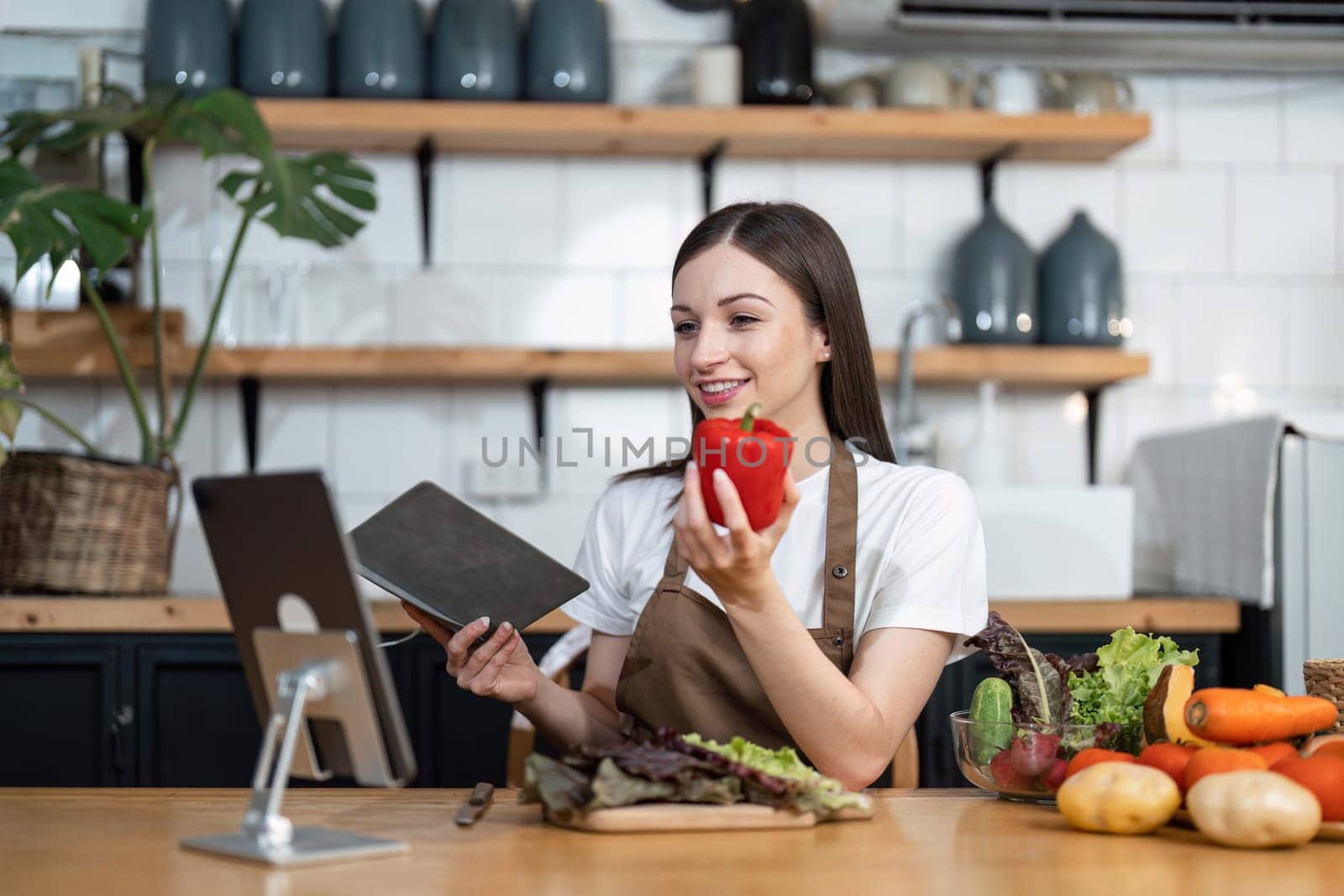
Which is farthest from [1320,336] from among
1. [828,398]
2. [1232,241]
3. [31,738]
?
[31,738]

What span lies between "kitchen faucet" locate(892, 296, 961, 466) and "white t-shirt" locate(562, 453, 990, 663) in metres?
1.31

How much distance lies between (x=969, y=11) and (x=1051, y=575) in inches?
48.9

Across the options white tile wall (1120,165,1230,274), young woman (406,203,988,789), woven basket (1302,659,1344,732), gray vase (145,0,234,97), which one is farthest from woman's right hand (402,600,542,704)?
white tile wall (1120,165,1230,274)

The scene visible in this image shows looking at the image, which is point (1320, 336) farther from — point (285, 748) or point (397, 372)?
point (285, 748)

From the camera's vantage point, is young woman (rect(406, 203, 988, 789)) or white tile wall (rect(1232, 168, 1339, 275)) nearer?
young woman (rect(406, 203, 988, 789))

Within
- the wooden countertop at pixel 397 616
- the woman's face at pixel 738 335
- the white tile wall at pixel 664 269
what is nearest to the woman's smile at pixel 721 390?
the woman's face at pixel 738 335

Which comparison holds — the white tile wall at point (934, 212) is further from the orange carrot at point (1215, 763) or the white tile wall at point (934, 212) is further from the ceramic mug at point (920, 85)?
the orange carrot at point (1215, 763)

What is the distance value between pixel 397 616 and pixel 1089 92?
6.17ft

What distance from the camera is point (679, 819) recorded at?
110 centimetres

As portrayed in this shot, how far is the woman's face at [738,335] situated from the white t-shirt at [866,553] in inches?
5.6

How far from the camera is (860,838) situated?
109 cm

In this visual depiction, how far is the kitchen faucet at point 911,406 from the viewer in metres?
3.01

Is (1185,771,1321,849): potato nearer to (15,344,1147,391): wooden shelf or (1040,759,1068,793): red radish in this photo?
(1040,759,1068,793): red radish

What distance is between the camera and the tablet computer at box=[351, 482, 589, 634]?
4.13 feet
